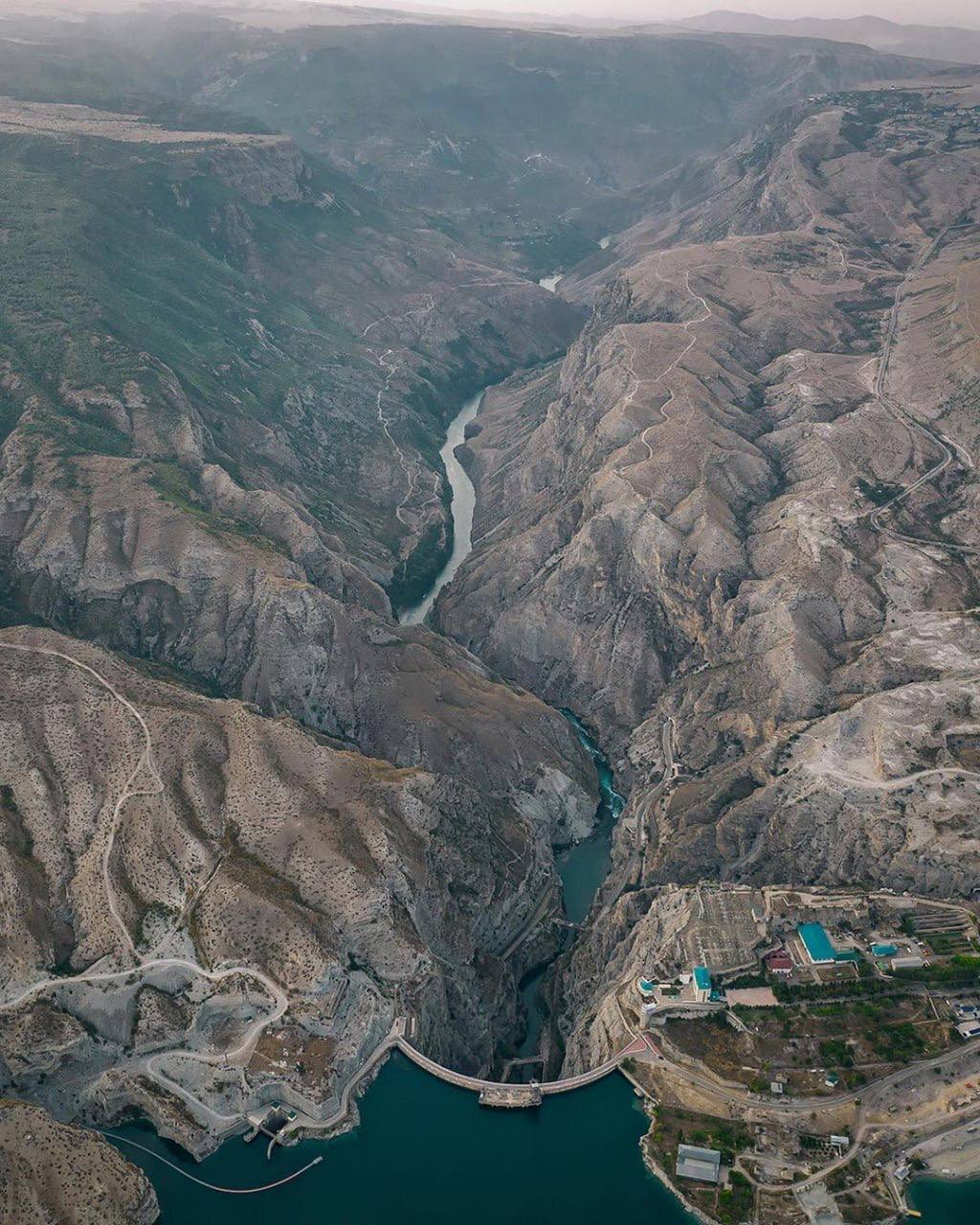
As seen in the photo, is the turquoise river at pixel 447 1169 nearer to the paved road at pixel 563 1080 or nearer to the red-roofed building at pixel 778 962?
the paved road at pixel 563 1080

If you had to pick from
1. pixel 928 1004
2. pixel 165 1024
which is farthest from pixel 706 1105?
pixel 165 1024

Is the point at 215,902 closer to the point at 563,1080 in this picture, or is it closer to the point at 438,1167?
the point at 438,1167

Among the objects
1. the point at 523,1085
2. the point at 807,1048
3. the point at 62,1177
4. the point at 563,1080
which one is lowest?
the point at 523,1085

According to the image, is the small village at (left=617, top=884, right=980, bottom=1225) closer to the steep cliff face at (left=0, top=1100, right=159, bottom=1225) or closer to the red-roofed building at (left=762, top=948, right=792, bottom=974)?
the red-roofed building at (left=762, top=948, right=792, bottom=974)

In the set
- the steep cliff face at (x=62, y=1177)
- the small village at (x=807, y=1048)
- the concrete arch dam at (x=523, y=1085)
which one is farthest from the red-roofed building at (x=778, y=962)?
the steep cliff face at (x=62, y=1177)

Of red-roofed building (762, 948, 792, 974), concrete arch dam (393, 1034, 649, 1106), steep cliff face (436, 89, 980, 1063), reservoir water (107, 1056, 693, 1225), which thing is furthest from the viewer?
steep cliff face (436, 89, 980, 1063)

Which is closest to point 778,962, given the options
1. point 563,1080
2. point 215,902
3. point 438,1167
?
point 563,1080

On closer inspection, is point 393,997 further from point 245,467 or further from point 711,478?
point 245,467

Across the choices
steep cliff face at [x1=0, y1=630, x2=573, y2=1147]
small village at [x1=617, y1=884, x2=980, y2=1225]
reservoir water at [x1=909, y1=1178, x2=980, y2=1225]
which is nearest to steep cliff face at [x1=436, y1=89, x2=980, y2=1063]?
small village at [x1=617, y1=884, x2=980, y2=1225]
